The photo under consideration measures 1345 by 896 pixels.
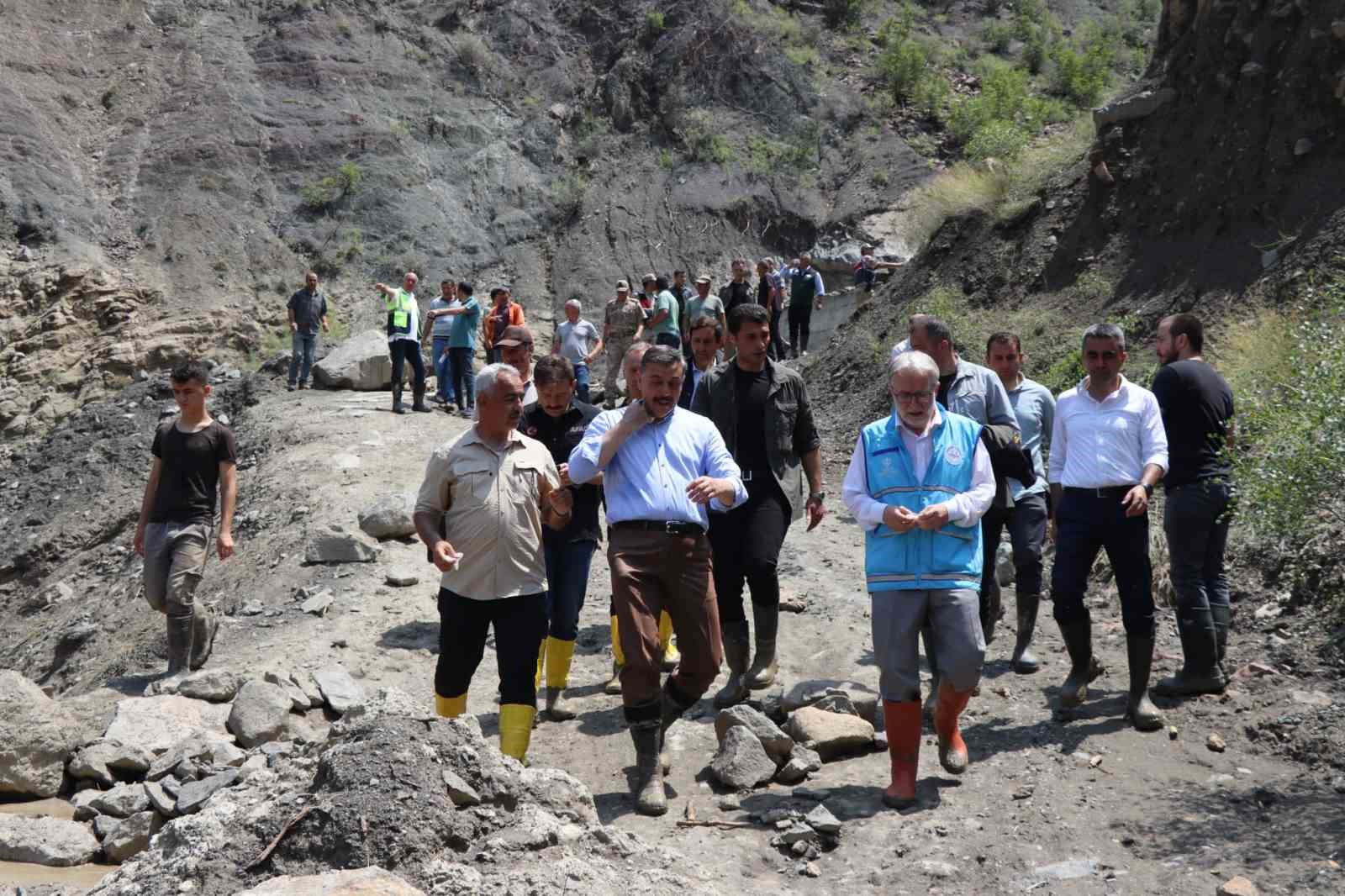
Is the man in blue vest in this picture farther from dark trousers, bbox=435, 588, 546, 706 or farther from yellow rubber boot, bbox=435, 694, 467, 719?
yellow rubber boot, bbox=435, 694, 467, 719

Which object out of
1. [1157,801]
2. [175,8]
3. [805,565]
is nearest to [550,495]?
[1157,801]

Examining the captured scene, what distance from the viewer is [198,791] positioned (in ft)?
18.0

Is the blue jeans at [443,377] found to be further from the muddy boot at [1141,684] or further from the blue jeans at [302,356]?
the muddy boot at [1141,684]

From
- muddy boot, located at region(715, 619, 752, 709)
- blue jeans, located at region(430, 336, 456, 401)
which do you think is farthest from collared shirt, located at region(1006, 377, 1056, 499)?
blue jeans, located at region(430, 336, 456, 401)

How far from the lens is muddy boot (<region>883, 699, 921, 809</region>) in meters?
5.01

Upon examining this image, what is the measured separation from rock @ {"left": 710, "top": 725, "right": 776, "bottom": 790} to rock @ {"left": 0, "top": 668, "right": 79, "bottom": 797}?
10.9 ft

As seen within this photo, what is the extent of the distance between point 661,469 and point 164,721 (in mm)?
3381

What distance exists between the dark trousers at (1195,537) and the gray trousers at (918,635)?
1628 mm

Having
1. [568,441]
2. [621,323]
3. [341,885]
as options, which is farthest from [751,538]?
[621,323]

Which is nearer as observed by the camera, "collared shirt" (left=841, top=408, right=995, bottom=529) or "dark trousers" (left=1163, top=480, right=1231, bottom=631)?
"collared shirt" (left=841, top=408, right=995, bottom=529)

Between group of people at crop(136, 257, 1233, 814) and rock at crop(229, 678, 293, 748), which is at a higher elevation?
group of people at crop(136, 257, 1233, 814)

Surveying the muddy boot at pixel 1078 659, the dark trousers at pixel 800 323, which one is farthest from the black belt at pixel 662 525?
the dark trousers at pixel 800 323

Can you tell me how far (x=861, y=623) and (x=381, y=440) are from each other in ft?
25.4

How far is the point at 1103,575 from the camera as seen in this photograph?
8.80 meters
